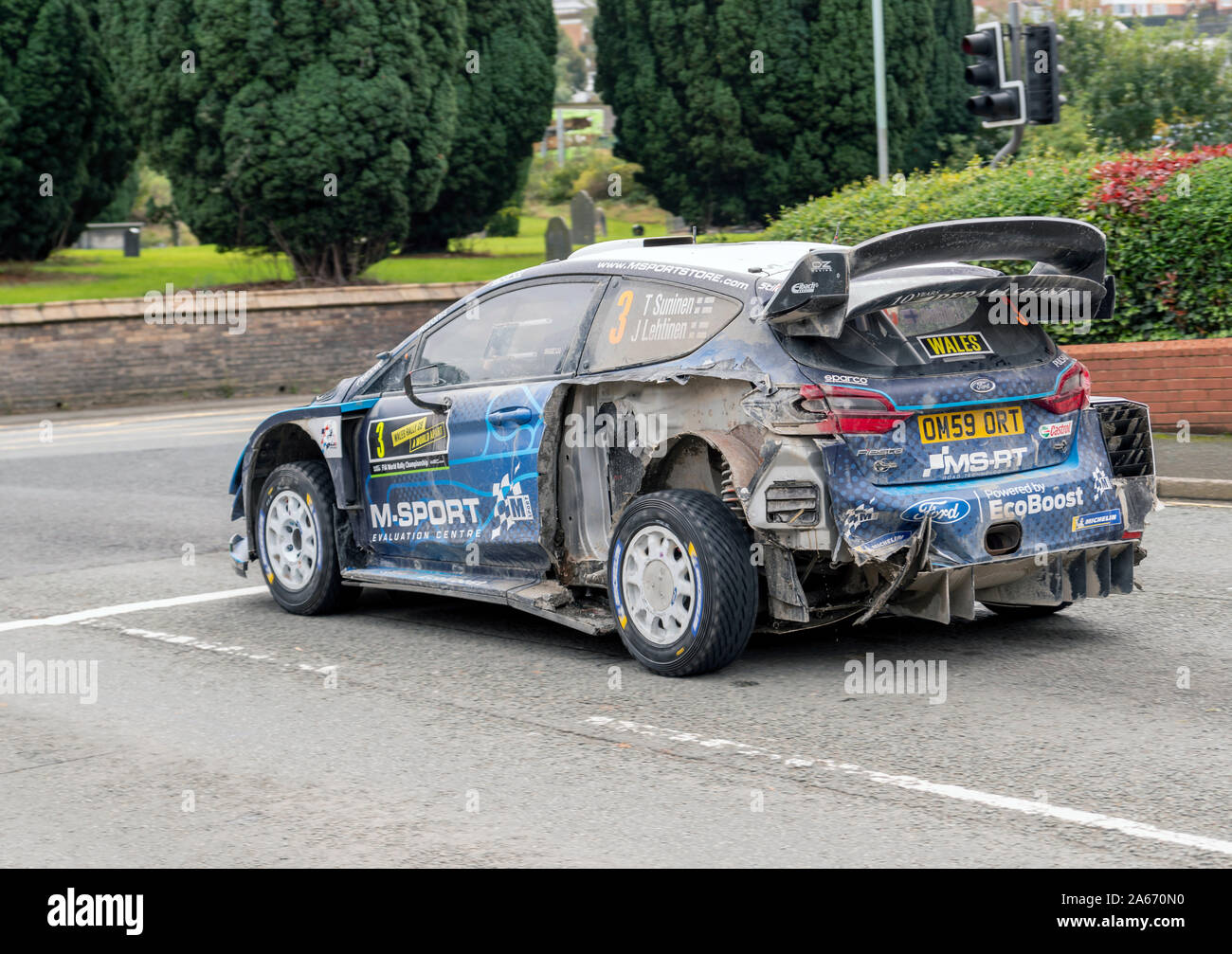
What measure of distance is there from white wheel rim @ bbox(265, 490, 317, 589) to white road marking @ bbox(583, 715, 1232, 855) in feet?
8.90

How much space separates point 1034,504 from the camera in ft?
21.1

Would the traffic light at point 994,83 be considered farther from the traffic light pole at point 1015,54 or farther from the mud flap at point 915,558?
the mud flap at point 915,558

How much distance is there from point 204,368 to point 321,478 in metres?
19.6

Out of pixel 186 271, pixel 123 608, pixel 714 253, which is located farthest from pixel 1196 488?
pixel 186 271

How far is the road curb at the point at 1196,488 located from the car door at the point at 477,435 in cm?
562

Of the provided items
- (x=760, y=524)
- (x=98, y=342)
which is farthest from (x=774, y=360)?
(x=98, y=342)

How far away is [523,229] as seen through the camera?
55000 mm

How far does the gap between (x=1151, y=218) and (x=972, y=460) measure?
8502 mm

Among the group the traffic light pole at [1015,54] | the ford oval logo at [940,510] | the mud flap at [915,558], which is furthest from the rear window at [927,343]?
the traffic light pole at [1015,54]

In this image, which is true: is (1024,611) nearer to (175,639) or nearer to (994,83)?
(175,639)

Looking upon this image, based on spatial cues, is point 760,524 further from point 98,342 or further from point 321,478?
point 98,342

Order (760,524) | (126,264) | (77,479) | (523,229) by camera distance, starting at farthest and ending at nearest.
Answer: (523,229) < (126,264) < (77,479) < (760,524)

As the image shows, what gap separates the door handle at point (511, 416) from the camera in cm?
715

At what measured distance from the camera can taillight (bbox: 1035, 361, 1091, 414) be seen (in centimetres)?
666
